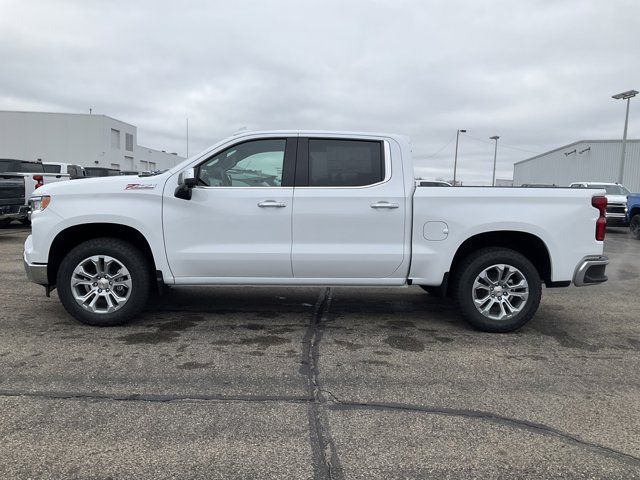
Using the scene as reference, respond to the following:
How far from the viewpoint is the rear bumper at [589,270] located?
16.4 feet

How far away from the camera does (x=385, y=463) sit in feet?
9.07

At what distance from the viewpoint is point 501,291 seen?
5.06 metres

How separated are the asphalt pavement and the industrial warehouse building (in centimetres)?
3378

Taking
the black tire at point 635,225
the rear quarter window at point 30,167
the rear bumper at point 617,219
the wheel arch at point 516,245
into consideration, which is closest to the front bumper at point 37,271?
the wheel arch at point 516,245

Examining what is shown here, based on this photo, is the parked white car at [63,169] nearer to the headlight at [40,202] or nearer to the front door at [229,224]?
the headlight at [40,202]

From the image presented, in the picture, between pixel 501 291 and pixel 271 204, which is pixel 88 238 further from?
pixel 501 291

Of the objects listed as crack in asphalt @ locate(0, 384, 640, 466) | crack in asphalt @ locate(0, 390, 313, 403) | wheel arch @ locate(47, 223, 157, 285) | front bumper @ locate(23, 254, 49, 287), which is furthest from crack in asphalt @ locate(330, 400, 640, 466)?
front bumper @ locate(23, 254, 49, 287)

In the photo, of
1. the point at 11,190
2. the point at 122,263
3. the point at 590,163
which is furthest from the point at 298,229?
the point at 590,163

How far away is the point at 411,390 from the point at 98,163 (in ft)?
170

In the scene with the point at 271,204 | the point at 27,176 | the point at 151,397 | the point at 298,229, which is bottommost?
the point at 151,397

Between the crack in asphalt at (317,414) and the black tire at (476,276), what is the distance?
147cm

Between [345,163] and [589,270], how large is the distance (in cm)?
263

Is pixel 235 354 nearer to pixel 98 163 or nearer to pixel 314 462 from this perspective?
pixel 314 462

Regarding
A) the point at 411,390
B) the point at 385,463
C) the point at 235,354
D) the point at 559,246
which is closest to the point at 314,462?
the point at 385,463
